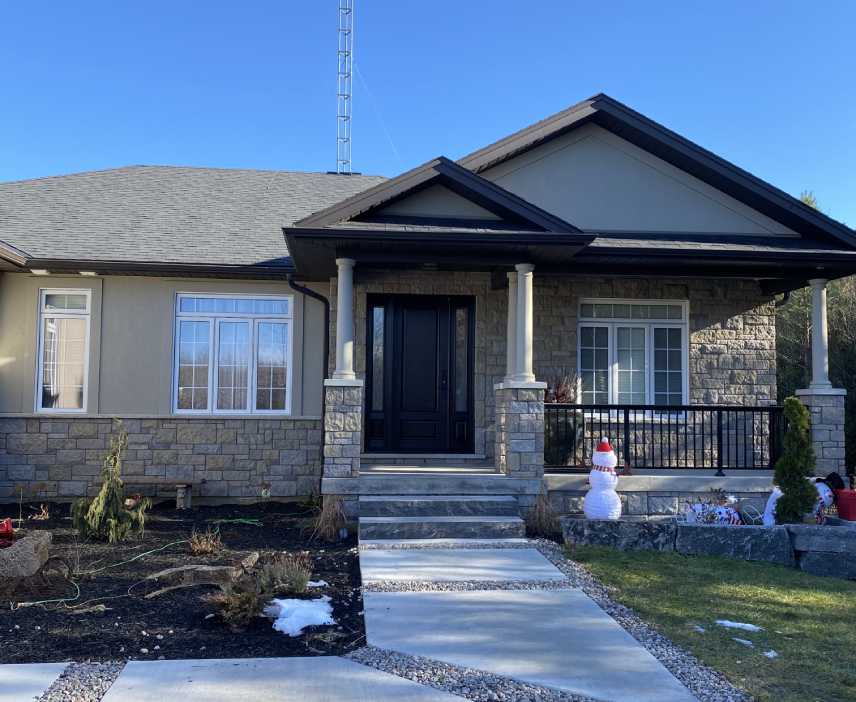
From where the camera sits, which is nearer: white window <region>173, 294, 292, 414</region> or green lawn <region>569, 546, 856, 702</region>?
green lawn <region>569, 546, 856, 702</region>

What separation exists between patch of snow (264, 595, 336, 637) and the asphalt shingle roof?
5.96m

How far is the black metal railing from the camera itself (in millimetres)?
8891

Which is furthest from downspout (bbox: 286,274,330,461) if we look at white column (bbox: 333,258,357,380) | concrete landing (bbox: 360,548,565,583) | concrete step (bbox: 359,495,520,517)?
concrete landing (bbox: 360,548,565,583)

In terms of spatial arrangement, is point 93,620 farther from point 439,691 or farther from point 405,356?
point 405,356

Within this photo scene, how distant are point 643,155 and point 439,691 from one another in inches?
332

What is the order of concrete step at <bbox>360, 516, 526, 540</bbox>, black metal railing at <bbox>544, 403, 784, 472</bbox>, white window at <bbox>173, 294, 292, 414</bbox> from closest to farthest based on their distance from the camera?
concrete step at <bbox>360, 516, 526, 540</bbox> < black metal railing at <bbox>544, 403, 784, 472</bbox> < white window at <bbox>173, 294, 292, 414</bbox>

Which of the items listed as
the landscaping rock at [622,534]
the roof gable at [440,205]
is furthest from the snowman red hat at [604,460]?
the roof gable at [440,205]

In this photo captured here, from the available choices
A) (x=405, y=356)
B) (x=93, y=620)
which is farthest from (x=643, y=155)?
(x=93, y=620)

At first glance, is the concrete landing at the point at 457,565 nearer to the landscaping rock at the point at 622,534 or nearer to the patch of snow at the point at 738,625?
the landscaping rock at the point at 622,534

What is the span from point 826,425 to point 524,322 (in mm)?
4190

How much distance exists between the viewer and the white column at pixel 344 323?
8562mm

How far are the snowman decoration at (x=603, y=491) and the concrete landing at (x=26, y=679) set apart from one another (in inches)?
212

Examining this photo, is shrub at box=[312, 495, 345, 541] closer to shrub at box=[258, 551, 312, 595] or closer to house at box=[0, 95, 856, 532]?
house at box=[0, 95, 856, 532]

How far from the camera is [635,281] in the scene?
1060 centimetres
